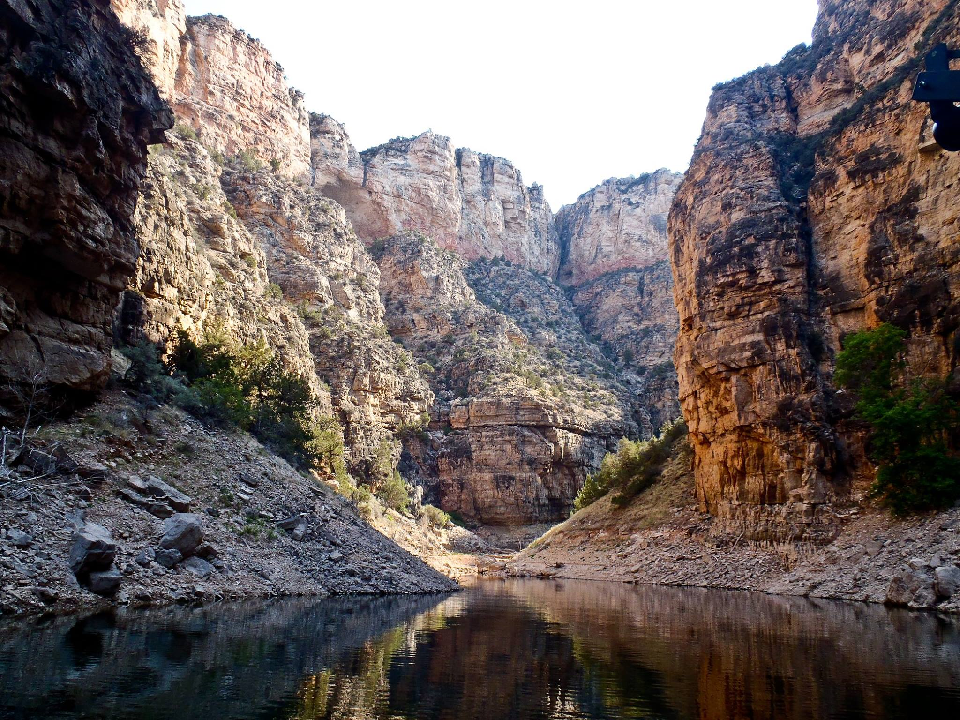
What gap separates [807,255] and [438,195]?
70171 millimetres

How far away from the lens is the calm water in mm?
6641

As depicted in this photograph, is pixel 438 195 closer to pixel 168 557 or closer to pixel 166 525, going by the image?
pixel 166 525

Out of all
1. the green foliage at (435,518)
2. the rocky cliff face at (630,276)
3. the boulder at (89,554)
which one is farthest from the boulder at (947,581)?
the rocky cliff face at (630,276)

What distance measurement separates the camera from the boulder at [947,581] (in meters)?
17.5

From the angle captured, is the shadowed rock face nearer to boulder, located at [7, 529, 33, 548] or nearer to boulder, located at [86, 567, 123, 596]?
boulder, located at [7, 529, 33, 548]

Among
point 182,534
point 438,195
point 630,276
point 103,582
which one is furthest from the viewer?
point 630,276

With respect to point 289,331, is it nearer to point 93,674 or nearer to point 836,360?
point 836,360

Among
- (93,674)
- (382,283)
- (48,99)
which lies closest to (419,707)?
(93,674)

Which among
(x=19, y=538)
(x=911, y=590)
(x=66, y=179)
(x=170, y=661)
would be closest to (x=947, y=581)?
(x=911, y=590)

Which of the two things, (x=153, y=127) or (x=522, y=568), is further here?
(x=522, y=568)

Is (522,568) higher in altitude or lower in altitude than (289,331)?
lower

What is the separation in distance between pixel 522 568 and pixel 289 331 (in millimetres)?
23853

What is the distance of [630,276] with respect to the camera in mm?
105500

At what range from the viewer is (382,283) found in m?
80.3
